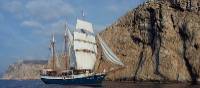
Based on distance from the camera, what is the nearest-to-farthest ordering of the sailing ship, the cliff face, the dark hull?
the dark hull
the sailing ship
the cliff face

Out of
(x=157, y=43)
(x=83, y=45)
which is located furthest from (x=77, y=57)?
(x=157, y=43)

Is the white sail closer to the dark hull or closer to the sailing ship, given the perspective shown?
the sailing ship

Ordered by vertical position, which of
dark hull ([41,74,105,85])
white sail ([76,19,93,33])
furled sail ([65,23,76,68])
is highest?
white sail ([76,19,93,33])

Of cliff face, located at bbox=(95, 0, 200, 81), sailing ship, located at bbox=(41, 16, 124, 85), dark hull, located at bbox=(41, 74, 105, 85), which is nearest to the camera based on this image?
dark hull, located at bbox=(41, 74, 105, 85)

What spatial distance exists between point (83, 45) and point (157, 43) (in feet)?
98.0

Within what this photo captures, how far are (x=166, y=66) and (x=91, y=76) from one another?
29.5 m

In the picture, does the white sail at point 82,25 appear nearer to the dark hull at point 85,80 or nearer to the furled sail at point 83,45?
the furled sail at point 83,45

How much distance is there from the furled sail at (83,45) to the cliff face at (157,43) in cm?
872

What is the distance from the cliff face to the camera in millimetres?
160375

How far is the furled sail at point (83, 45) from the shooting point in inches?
6033

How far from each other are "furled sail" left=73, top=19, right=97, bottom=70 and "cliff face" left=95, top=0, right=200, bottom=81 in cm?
872

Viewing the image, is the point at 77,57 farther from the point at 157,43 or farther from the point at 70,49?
the point at 157,43

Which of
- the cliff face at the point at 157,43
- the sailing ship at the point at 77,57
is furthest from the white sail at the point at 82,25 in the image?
the cliff face at the point at 157,43

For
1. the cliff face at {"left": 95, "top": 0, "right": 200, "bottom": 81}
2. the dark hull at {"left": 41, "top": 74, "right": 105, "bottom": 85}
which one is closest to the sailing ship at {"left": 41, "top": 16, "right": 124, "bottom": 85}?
the dark hull at {"left": 41, "top": 74, "right": 105, "bottom": 85}
